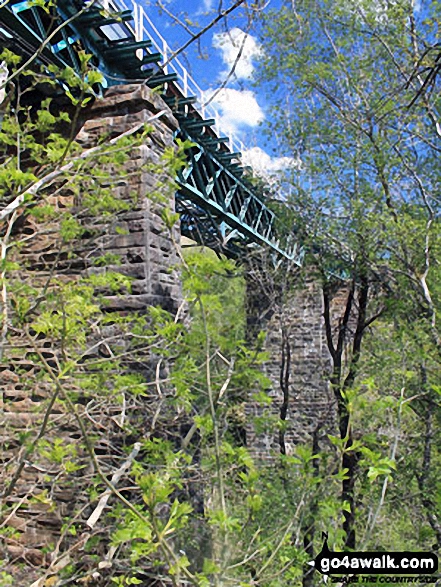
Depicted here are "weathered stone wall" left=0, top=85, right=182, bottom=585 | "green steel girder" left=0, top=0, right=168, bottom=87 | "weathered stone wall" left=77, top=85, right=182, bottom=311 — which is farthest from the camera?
"weathered stone wall" left=77, top=85, right=182, bottom=311

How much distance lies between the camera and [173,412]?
532 centimetres

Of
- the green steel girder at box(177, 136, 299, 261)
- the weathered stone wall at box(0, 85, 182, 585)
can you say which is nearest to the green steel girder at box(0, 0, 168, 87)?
the weathered stone wall at box(0, 85, 182, 585)

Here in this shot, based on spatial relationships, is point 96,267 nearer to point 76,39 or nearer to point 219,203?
point 76,39

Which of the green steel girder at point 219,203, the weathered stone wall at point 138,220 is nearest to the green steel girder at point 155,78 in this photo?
the green steel girder at point 219,203

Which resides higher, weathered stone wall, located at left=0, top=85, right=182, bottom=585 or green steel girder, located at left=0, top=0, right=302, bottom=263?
green steel girder, located at left=0, top=0, right=302, bottom=263

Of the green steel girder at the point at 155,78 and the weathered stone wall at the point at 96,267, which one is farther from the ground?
the green steel girder at the point at 155,78

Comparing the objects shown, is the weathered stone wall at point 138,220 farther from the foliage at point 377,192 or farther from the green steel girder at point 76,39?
the foliage at point 377,192

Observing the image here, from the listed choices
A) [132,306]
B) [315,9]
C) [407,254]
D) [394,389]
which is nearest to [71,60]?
[132,306]

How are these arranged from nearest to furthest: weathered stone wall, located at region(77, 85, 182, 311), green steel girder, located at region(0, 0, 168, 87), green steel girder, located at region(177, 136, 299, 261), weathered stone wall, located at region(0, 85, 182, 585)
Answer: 1. green steel girder, located at region(0, 0, 168, 87)
2. weathered stone wall, located at region(0, 85, 182, 585)
3. weathered stone wall, located at region(77, 85, 182, 311)
4. green steel girder, located at region(177, 136, 299, 261)

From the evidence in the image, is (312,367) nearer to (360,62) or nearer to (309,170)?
(309,170)

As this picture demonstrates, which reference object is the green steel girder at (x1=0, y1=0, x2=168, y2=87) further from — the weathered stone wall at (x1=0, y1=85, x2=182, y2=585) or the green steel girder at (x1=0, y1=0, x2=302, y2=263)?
the weathered stone wall at (x1=0, y1=85, x2=182, y2=585)

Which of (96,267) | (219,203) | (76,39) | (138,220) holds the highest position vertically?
(76,39)

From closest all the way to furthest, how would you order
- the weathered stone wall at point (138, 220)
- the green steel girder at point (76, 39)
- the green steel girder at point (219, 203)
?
the green steel girder at point (76, 39)
the weathered stone wall at point (138, 220)
the green steel girder at point (219, 203)

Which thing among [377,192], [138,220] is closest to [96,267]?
[138,220]
